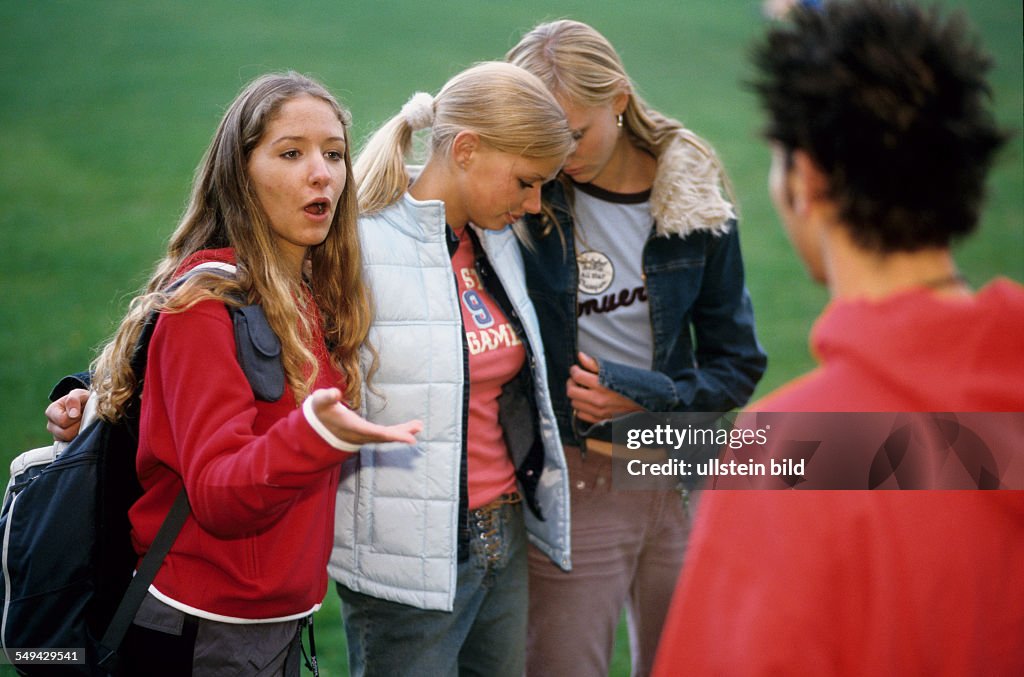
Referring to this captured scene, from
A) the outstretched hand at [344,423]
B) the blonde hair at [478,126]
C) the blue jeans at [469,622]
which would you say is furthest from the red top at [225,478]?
the blonde hair at [478,126]

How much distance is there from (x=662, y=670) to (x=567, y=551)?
1.36 m

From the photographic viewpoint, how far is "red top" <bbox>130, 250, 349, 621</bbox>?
183 cm

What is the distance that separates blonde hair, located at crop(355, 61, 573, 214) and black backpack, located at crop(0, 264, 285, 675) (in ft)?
2.19

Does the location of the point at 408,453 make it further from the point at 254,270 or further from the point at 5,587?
the point at 5,587

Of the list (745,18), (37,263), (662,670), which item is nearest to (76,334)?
(37,263)

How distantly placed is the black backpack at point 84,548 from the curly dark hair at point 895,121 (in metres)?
1.13

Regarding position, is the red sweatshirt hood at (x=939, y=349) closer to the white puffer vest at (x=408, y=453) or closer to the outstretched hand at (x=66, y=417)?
the white puffer vest at (x=408, y=453)

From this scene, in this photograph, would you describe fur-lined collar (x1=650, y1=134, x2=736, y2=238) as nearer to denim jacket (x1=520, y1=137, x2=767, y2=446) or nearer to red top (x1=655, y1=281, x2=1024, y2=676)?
denim jacket (x1=520, y1=137, x2=767, y2=446)

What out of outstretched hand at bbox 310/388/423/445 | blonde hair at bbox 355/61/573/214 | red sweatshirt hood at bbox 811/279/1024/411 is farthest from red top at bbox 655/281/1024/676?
blonde hair at bbox 355/61/573/214

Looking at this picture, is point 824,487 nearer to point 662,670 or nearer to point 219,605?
point 662,670

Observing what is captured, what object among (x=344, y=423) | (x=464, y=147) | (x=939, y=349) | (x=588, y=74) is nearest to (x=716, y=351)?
(x=588, y=74)

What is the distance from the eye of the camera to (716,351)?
10.1ft

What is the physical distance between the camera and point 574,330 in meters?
2.94

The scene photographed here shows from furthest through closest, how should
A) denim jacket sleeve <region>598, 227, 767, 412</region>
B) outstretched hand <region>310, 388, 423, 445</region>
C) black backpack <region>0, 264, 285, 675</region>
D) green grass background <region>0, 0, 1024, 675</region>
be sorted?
green grass background <region>0, 0, 1024, 675</region> → denim jacket sleeve <region>598, 227, 767, 412</region> → black backpack <region>0, 264, 285, 675</region> → outstretched hand <region>310, 388, 423, 445</region>
